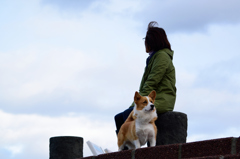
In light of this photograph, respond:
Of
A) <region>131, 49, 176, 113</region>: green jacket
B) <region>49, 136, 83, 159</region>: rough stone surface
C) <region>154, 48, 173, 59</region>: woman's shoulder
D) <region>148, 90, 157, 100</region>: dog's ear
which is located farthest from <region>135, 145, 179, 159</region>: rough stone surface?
<region>49, 136, 83, 159</region>: rough stone surface

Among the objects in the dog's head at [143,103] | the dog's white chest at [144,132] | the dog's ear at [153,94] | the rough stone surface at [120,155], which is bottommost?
the rough stone surface at [120,155]

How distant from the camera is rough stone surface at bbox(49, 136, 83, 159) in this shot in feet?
28.8

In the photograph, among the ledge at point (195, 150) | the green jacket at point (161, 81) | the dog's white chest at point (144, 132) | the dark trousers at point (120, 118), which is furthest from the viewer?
the dark trousers at point (120, 118)

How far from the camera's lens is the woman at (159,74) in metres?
7.90

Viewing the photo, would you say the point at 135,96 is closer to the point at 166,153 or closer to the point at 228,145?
the point at 166,153

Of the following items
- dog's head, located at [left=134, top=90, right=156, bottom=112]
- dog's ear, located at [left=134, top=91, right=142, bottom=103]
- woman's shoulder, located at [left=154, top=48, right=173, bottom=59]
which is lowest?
dog's head, located at [left=134, top=90, right=156, bottom=112]

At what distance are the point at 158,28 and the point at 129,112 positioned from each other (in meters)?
1.45

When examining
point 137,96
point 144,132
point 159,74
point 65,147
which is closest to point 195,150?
point 144,132

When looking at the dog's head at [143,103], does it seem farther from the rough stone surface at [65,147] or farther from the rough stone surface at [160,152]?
the rough stone surface at [65,147]

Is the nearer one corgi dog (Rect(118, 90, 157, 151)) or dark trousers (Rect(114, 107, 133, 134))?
corgi dog (Rect(118, 90, 157, 151))

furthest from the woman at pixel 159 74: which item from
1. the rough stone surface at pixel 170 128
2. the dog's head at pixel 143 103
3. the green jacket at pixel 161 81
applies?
the dog's head at pixel 143 103

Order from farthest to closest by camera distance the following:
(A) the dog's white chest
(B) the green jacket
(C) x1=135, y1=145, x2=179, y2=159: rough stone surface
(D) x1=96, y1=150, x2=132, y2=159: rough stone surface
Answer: (B) the green jacket < (A) the dog's white chest < (D) x1=96, y1=150, x2=132, y2=159: rough stone surface < (C) x1=135, y1=145, x2=179, y2=159: rough stone surface

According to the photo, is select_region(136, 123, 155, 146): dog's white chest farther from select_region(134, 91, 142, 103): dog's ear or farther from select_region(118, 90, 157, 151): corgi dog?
select_region(134, 91, 142, 103): dog's ear

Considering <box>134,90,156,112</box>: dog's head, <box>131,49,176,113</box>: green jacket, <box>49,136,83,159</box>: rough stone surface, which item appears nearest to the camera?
<box>134,90,156,112</box>: dog's head
